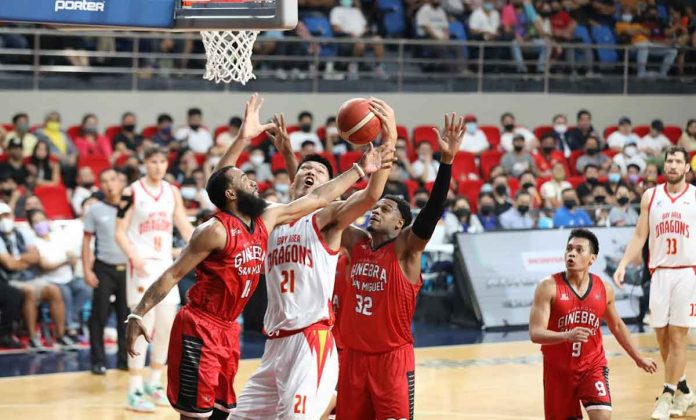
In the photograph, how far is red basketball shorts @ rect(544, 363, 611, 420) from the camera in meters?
7.32

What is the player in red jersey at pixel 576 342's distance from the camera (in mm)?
7352

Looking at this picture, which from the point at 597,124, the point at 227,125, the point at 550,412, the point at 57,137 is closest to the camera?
the point at 550,412

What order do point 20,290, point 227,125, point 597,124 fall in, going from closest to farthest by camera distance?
point 20,290
point 227,125
point 597,124

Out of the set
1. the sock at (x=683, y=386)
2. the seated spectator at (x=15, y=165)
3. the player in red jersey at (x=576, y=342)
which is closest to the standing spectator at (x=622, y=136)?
the seated spectator at (x=15, y=165)

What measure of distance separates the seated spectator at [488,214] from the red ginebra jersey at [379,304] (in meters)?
7.61

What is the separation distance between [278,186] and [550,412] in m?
7.22

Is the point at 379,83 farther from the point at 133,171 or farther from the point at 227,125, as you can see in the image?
the point at 133,171

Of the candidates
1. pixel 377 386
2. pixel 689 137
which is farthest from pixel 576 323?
pixel 689 137

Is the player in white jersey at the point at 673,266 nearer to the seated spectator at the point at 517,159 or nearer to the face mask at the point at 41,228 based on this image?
the face mask at the point at 41,228

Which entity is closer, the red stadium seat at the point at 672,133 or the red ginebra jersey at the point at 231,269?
the red ginebra jersey at the point at 231,269

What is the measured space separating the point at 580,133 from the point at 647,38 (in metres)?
3.96

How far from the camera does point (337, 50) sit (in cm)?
1902

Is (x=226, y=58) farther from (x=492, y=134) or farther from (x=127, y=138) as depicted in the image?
(x=492, y=134)

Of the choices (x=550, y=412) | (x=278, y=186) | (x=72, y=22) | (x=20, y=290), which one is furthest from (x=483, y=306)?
(x=72, y=22)
